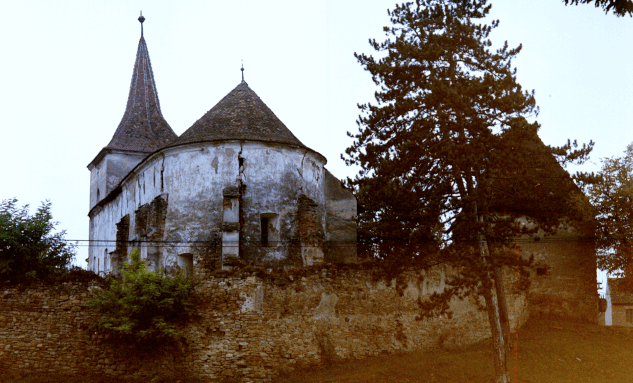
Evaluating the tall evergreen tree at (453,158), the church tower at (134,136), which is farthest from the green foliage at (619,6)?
the church tower at (134,136)

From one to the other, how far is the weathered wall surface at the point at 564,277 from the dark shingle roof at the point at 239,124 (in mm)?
12955

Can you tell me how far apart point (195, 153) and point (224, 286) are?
956cm

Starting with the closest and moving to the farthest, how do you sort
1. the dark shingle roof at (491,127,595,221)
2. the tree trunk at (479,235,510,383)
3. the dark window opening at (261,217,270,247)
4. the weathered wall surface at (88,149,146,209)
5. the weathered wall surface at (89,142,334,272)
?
the tree trunk at (479,235,510,383) → the dark shingle roof at (491,127,595,221) → the weathered wall surface at (89,142,334,272) → the dark window opening at (261,217,270,247) → the weathered wall surface at (88,149,146,209)

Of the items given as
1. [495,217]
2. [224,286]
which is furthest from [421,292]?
[224,286]

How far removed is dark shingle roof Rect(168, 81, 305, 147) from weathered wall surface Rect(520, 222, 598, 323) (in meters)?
13.0

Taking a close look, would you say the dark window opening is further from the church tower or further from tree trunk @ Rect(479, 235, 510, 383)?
the church tower

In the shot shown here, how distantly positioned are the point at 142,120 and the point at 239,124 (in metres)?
19.1

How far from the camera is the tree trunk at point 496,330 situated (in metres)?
24.5

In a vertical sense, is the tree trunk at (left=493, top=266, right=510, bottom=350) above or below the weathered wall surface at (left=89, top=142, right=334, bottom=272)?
below

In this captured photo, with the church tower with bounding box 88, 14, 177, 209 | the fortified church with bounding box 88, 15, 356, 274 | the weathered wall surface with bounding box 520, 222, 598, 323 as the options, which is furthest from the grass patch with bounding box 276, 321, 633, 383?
the church tower with bounding box 88, 14, 177, 209

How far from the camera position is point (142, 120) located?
1994 inches

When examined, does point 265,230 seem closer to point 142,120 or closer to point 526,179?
point 526,179

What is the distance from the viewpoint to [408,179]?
25.9 m

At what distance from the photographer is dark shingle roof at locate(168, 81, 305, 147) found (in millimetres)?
33019
